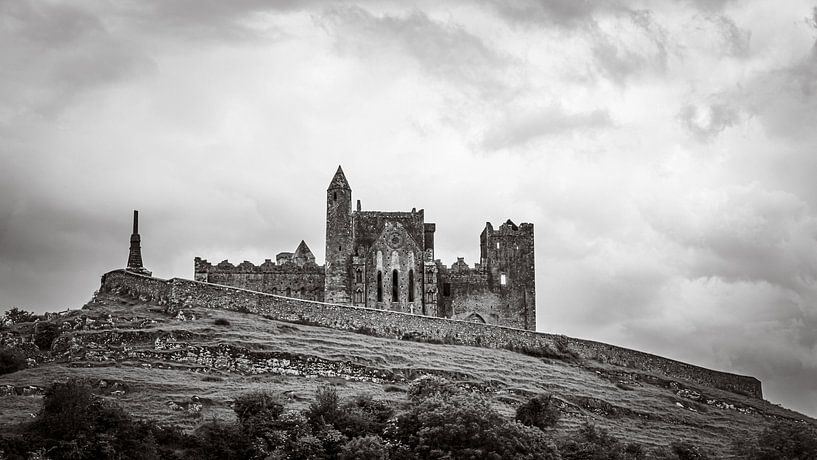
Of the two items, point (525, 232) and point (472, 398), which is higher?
point (525, 232)

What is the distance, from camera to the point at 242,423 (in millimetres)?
61500

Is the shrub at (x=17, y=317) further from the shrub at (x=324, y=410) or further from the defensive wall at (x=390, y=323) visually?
the shrub at (x=324, y=410)

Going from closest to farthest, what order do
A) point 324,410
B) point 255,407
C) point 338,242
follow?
point 255,407, point 324,410, point 338,242

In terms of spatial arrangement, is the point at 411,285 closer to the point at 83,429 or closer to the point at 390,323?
the point at 390,323

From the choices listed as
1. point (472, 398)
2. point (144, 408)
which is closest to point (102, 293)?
point (144, 408)

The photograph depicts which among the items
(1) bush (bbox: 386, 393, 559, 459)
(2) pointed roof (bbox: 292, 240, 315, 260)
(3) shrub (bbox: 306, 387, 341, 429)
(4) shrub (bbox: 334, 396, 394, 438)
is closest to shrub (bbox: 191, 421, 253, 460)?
(3) shrub (bbox: 306, 387, 341, 429)

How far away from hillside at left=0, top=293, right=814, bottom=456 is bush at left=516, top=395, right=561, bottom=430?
6.09ft

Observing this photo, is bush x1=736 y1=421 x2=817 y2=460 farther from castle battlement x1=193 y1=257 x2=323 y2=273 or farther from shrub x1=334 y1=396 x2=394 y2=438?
castle battlement x1=193 y1=257 x2=323 y2=273

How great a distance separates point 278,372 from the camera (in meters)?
72.2

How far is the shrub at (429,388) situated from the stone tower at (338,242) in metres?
30.1

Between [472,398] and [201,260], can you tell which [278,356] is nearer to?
[472,398]

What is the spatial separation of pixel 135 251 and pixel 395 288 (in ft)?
81.4

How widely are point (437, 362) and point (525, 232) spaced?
31.7 m

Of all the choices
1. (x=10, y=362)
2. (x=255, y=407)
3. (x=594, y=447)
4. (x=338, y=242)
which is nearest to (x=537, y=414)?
(x=594, y=447)
